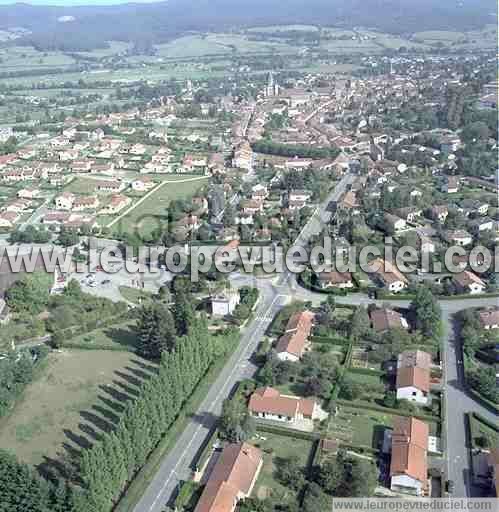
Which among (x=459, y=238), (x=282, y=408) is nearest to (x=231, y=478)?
(x=282, y=408)

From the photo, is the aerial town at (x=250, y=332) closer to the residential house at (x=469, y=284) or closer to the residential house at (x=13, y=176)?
the residential house at (x=469, y=284)

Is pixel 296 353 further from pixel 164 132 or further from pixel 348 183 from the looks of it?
pixel 164 132

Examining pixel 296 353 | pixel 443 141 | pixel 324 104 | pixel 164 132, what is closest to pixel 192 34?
pixel 324 104

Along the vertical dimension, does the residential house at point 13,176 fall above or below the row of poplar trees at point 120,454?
below

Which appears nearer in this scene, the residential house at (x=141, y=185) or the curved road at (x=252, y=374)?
the curved road at (x=252, y=374)

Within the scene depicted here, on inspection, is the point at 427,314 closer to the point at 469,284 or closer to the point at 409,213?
the point at 469,284

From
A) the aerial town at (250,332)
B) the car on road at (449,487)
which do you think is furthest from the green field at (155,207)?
the car on road at (449,487)
